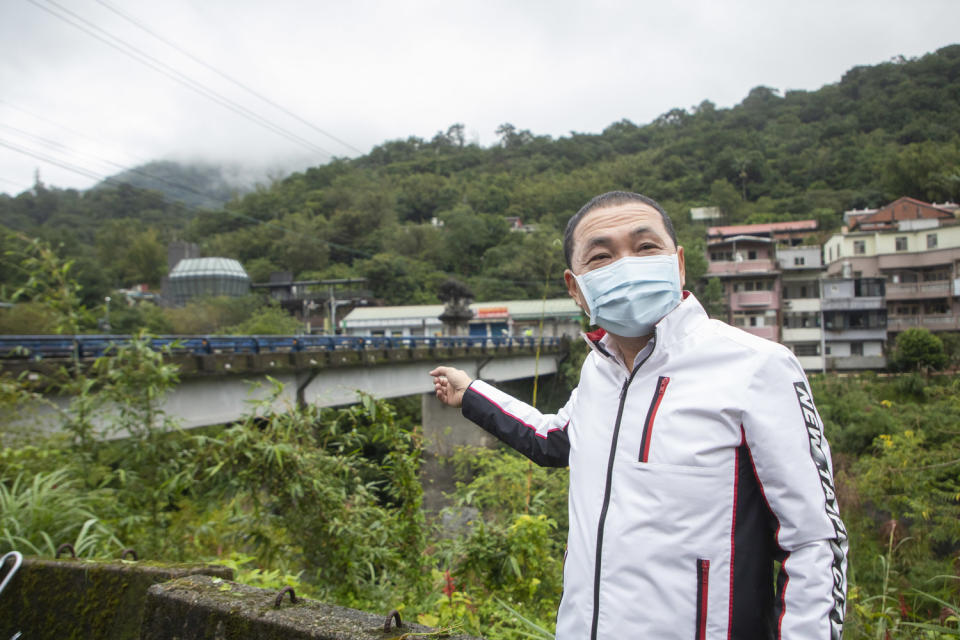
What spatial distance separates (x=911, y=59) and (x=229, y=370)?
184 feet

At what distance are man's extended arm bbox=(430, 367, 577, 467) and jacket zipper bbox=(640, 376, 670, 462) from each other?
395 mm

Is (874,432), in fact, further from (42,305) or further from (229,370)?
(42,305)

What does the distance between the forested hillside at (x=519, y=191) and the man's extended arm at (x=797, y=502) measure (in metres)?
24.6

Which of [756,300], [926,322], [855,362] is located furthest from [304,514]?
[926,322]

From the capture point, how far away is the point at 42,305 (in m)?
4.29

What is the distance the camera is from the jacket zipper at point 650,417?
3.43 ft

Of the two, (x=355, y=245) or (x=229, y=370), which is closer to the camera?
(x=229, y=370)

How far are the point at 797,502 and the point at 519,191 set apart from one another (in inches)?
1677

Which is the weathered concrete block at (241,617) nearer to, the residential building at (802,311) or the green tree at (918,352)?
the green tree at (918,352)

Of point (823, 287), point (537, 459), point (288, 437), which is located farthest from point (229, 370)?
point (823, 287)

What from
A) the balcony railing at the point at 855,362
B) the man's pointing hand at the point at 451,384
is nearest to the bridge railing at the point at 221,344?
the man's pointing hand at the point at 451,384

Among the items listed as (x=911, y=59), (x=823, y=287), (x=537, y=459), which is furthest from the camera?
(x=911, y=59)

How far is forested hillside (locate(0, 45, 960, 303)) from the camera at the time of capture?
112 feet

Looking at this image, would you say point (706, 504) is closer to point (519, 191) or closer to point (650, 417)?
point (650, 417)
